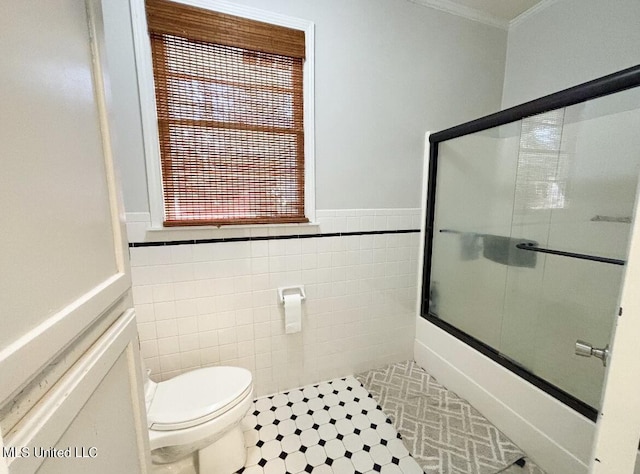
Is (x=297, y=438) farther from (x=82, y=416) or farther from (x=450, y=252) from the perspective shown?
(x=450, y=252)

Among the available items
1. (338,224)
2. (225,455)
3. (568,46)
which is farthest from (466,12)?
(225,455)

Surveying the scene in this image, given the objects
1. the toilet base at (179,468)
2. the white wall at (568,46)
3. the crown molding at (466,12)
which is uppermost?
the crown molding at (466,12)

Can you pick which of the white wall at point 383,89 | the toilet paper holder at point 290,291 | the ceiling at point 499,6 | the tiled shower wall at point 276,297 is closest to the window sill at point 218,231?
the tiled shower wall at point 276,297

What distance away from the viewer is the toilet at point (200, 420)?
3.36ft

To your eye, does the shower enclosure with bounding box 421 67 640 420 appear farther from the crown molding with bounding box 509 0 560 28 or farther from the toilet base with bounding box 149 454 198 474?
the toilet base with bounding box 149 454 198 474

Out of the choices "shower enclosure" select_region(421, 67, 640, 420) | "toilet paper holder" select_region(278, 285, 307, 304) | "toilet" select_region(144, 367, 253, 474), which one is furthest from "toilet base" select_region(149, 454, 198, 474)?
"shower enclosure" select_region(421, 67, 640, 420)

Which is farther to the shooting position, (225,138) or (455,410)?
(455,410)

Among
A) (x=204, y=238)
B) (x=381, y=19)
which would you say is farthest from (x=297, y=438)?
(x=381, y=19)

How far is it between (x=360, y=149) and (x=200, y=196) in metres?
1.00

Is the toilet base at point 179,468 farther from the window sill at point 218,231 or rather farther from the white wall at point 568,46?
the white wall at point 568,46

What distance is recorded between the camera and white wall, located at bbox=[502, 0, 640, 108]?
1.40m

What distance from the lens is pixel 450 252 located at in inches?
72.9

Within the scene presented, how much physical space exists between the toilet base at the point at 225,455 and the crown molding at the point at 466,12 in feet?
8.71

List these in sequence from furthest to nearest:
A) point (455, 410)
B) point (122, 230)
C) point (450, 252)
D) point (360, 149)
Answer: point (450, 252) < point (360, 149) < point (455, 410) < point (122, 230)
